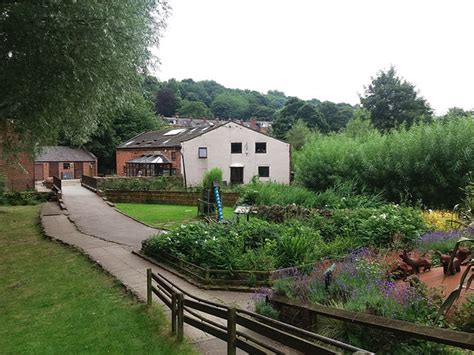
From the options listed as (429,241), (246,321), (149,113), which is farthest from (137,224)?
(149,113)

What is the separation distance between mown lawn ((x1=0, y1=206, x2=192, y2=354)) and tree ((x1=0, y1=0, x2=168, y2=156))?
4.30m

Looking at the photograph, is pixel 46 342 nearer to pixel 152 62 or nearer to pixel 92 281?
pixel 92 281

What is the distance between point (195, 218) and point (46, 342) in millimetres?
11654

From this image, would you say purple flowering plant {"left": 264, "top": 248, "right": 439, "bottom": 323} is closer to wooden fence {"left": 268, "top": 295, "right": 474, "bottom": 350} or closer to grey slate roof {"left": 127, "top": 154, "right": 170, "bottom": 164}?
wooden fence {"left": 268, "top": 295, "right": 474, "bottom": 350}

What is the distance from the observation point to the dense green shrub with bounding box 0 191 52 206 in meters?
23.4

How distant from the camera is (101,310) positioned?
6.68 m

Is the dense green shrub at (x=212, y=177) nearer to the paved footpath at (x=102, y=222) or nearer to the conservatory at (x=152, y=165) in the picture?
the paved footpath at (x=102, y=222)

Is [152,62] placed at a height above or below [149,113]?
below

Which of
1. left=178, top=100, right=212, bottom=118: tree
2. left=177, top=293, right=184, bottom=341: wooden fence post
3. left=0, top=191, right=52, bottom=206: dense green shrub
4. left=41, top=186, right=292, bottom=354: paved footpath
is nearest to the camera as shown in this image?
left=177, top=293, right=184, bottom=341: wooden fence post

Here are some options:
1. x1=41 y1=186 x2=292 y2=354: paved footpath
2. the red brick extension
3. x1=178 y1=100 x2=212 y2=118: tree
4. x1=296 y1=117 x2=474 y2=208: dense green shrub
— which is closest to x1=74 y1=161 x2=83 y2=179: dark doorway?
the red brick extension

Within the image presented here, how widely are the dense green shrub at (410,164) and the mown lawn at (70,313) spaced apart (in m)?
9.77

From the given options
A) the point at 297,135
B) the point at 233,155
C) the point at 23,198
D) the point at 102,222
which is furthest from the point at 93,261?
the point at 297,135

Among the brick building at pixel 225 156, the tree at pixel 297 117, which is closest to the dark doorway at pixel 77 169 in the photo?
the brick building at pixel 225 156

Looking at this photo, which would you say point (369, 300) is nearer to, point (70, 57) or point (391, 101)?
point (70, 57)
